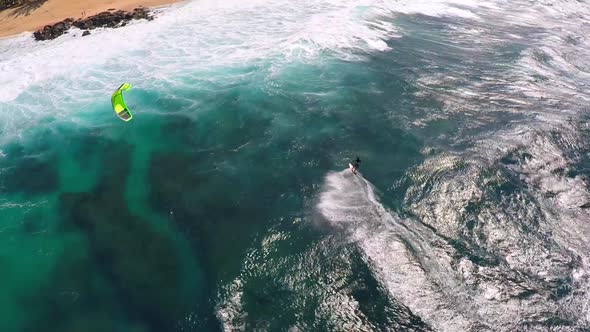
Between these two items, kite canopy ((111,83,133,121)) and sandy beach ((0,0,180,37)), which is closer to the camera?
kite canopy ((111,83,133,121))

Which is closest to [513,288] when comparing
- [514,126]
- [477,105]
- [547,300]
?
[547,300]

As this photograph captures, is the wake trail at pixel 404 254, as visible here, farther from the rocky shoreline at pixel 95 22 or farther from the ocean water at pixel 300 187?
the rocky shoreline at pixel 95 22

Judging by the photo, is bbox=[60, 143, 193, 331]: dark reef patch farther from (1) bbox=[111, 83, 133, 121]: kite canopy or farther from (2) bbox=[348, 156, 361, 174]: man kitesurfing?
(2) bbox=[348, 156, 361, 174]: man kitesurfing

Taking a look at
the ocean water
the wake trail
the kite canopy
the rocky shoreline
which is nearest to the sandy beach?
the rocky shoreline

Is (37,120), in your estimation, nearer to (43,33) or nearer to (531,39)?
(43,33)

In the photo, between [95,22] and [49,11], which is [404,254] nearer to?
[95,22]

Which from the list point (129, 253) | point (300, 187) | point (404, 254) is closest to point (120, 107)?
point (129, 253)
